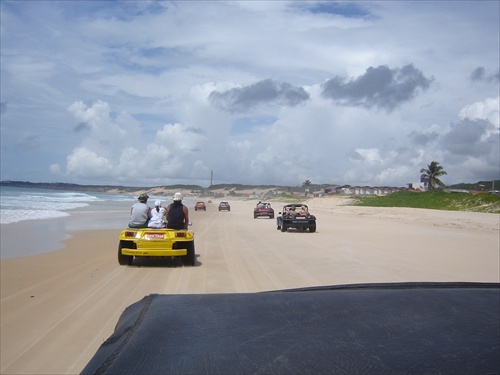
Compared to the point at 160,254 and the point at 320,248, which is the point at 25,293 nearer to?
the point at 160,254

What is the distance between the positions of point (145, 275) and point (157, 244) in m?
1.25

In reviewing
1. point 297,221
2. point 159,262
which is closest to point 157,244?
point 159,262

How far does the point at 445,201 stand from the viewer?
181 feet

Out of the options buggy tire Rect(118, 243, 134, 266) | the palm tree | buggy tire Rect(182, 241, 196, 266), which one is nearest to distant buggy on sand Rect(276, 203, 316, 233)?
buggy tire Rect(182, 241, 196, 266)

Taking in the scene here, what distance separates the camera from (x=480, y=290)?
9.64 feet

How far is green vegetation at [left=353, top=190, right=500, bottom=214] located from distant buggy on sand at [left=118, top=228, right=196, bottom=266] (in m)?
38.1

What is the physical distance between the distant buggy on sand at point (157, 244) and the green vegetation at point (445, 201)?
125 feet

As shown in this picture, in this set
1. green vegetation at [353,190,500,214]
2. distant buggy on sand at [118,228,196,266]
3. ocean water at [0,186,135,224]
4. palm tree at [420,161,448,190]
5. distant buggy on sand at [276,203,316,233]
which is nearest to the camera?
distant buggy on sand at [118,228,196,266]

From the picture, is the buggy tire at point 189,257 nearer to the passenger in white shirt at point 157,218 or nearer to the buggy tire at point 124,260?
the passenger in white shirt at point 157,218

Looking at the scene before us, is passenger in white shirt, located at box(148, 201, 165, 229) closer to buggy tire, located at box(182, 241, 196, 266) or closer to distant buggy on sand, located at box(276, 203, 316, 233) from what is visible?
buggy tire, located at box(182, 241, 196, 266)

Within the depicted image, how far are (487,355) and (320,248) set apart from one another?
50.7 feet

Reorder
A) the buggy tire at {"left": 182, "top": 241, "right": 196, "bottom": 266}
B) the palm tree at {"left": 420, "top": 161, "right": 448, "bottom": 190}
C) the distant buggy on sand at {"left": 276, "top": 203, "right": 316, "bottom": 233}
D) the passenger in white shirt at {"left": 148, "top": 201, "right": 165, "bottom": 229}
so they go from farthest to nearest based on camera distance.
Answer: the palm tree at {"left": 420, "top": 161, "right": 448, "bottom": 190} < the distant buggy on sand at {"left": 276, "top": 203, "right": 316, "bottom": 233} < the passenger in white shirt at {"left": 148, "top": 201, "right": 165, "bottom": 229} < the buggy tire at {"left": 182, "top": 241, "right": 196, "bottom": 266}

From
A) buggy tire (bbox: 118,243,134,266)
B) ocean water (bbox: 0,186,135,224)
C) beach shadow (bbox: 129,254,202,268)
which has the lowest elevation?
ocean water (bbox: 0,186,135,224)

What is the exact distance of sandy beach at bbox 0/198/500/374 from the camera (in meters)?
5.95
